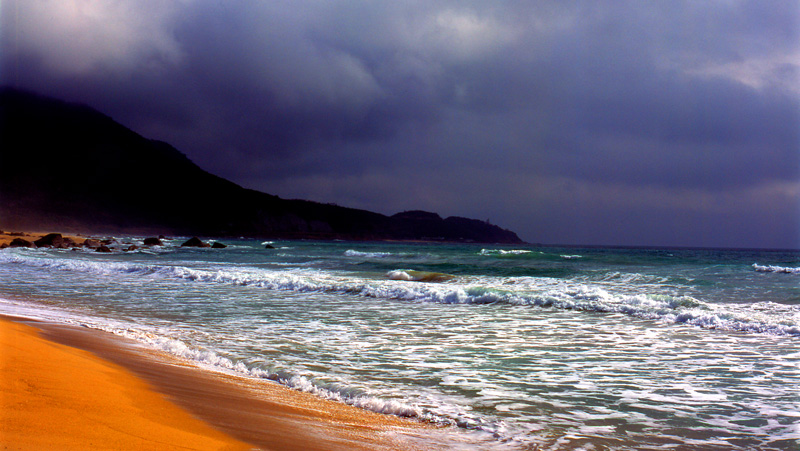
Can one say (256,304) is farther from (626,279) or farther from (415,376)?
(626,279)

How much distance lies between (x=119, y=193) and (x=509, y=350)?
15156 centimetres

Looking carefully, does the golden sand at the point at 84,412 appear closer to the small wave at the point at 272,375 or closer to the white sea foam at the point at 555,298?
the small wave at the point at 272,375

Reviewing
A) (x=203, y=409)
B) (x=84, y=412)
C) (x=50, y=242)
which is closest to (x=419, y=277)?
(x=203, y=409)

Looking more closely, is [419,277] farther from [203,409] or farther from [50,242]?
[50,242]

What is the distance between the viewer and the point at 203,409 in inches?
155

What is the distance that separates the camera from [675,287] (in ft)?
56.1

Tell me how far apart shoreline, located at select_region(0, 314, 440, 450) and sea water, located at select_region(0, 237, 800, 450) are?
40 centimetres

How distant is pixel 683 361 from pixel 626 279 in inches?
584

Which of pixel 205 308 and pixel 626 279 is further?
pixel 626 279

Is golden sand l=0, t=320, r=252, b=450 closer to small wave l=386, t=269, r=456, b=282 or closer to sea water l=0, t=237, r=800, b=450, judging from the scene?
sea water l=0, t=237, r=800, b=450

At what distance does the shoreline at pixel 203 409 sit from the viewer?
2.99 meters

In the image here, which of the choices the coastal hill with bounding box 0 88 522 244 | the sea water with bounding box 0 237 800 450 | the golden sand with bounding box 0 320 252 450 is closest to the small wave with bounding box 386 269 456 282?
the sea water with bounding box 0 237 800 450

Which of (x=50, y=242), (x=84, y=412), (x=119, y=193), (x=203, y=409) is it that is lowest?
(x=203, y=409)

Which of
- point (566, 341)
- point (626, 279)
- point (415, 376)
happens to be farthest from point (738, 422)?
point (626, 279)
